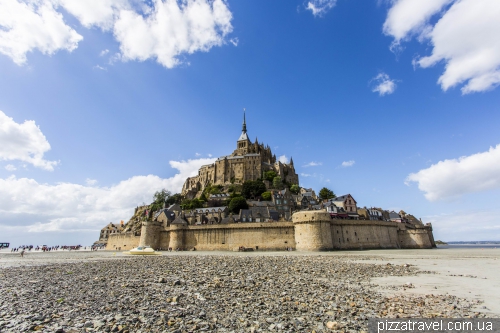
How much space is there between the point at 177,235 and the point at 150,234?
5.90 m

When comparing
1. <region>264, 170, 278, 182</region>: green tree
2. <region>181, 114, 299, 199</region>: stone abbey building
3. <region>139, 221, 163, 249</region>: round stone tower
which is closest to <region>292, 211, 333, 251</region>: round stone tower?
<region>139, 221, 163, 249</region>: round stone tower

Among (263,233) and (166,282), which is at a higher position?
(263,233)

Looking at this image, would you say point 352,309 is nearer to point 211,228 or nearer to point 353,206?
point 211,228

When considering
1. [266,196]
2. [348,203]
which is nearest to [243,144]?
[266,196]

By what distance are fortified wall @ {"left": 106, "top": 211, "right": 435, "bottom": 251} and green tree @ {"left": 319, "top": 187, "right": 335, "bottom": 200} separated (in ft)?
99.8

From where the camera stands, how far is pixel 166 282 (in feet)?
45.2

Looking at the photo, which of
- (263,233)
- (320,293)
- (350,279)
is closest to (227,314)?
(320,293)

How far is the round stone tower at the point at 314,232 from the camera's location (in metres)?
42.6

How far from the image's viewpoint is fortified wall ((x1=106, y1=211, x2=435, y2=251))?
43750 mm

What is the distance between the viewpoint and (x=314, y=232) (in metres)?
43.2

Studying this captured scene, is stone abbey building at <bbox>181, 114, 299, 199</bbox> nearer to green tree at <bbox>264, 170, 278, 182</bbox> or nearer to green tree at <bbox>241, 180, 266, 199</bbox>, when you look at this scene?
green tree at <bbox>264, 170, 278, 182</bbox>

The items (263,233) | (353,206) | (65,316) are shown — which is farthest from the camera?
(353,206)

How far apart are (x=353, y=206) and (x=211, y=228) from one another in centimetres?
3443

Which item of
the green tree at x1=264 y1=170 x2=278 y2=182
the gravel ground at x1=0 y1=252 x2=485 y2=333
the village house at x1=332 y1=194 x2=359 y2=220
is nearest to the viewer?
the gravel ground at x1=0 y1=252 x2=485 y2=333
